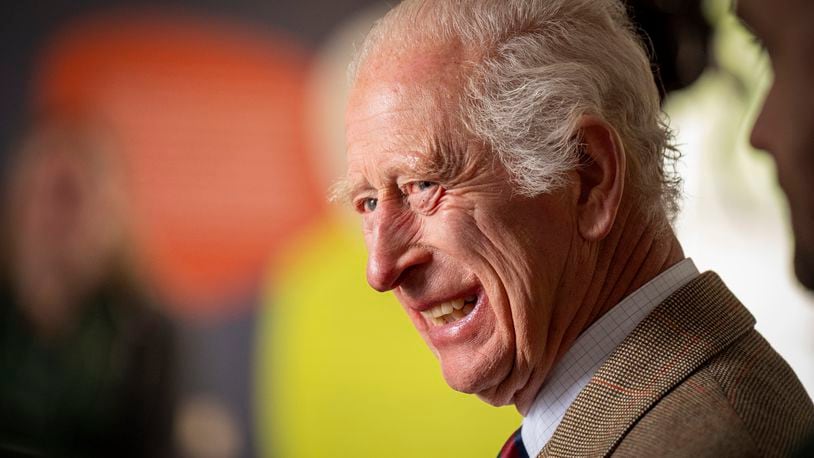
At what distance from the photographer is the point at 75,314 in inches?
113

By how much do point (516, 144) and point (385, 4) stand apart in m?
1.73

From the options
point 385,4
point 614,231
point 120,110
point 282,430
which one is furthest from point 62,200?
point 614,231

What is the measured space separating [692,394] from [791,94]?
0.61 metres

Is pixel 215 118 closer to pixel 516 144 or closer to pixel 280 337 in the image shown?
pixel 280 337

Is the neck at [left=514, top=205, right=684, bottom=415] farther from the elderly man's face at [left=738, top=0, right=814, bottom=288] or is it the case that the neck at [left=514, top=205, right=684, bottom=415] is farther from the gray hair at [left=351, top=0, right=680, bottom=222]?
the elderly man's face at [left=738, top=0, right=814, bottom=288]

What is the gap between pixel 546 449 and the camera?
Answer: 3.33 feet

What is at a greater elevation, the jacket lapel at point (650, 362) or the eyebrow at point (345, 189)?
the eyebrow at point (345, 189)

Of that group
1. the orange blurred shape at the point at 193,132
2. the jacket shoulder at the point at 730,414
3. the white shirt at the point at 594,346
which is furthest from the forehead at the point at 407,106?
the orange blurred shape at the point at 193,132

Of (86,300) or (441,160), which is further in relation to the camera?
(86,300)

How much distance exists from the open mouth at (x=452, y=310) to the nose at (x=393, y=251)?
0.20ft

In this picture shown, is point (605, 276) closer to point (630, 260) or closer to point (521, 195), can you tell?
point (630, 260)

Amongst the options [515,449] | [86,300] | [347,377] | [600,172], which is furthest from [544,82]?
[86,300]

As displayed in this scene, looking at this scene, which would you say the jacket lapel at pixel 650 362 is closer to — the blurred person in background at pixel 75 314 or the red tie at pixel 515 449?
the red tie at pixel 515 449

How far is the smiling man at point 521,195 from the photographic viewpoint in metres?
1.10
